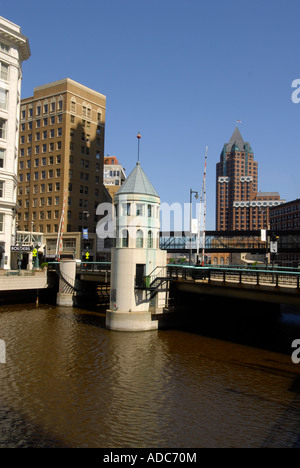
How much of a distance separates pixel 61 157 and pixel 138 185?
51.0m

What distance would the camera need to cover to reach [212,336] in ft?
117

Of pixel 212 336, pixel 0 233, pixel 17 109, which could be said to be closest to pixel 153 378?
pixel 212 336


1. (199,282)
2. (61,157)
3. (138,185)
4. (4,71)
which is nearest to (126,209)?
(138,185)

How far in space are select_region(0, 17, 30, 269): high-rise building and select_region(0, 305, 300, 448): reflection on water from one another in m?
24.9

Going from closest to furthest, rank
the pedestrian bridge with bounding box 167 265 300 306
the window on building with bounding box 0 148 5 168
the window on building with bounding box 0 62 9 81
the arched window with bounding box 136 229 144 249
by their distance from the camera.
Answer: the pedestrian bridge with bounding box 167 265 300 306
the arched window with bounding box 136 229 144 249
the window on building with bounding box 0 148 5 168
the window on building with bounding box 0 62 9 81

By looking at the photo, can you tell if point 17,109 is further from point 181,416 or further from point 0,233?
point 181,416

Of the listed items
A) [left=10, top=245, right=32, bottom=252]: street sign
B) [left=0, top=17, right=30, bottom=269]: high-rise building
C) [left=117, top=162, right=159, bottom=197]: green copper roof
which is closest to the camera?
[left=117, top=162, right=159, bottom=197]: green copper roof

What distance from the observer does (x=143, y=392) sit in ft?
68.1

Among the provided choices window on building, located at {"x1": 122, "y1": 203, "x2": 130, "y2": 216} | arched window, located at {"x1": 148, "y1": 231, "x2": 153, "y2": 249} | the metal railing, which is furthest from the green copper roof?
the metal railing

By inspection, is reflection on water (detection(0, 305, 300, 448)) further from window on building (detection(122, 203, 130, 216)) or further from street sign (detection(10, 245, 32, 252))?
street sign (detection(10, 245, 32, 252))

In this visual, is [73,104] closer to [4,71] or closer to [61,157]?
[61,157]

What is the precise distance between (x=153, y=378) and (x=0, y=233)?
38.9 meters

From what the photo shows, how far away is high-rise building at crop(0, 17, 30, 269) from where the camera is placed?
2175 inches

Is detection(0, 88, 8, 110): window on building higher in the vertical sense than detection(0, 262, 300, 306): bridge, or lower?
higher
